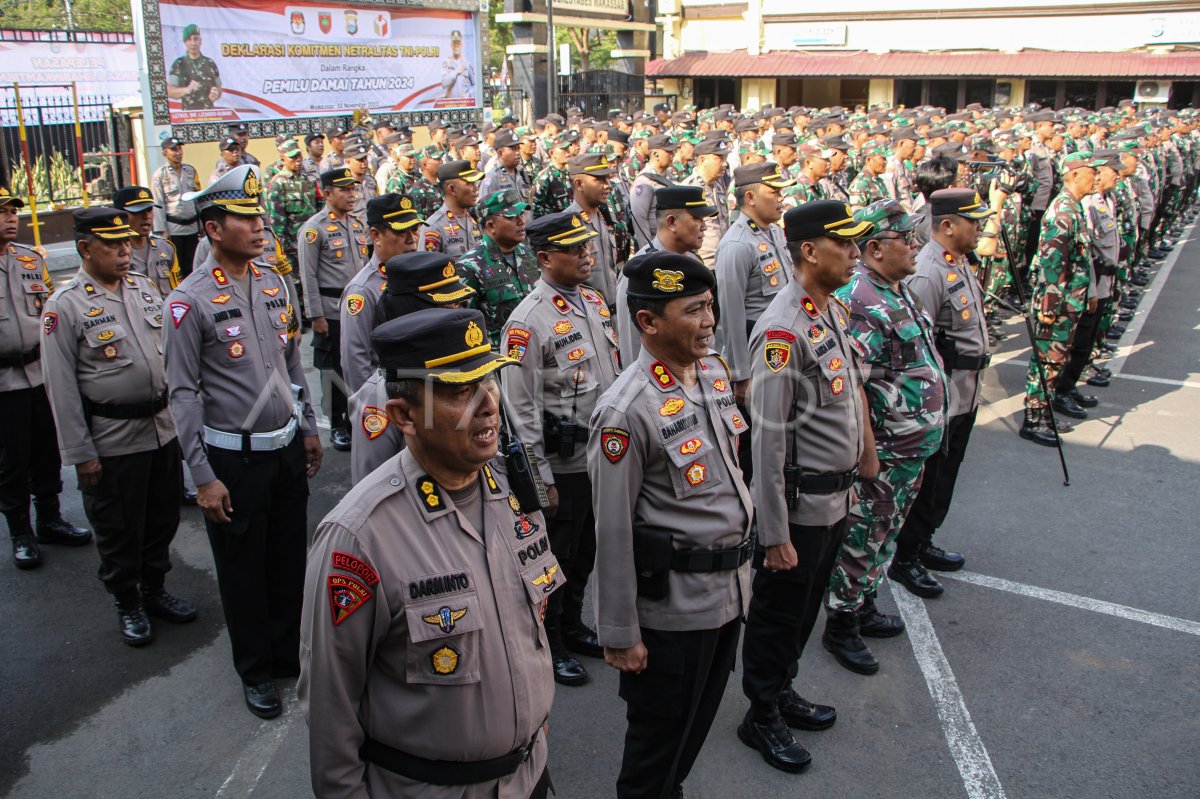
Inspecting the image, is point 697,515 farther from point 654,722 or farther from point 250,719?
point 250,719

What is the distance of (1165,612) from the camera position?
5.00m

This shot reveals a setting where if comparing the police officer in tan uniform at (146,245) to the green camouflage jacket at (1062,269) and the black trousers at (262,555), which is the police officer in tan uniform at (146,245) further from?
the green camouflage jacket at (1062,269)

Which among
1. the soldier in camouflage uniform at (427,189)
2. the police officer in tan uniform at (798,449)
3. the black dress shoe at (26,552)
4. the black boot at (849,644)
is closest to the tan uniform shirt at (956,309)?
the black boot at (849,644)

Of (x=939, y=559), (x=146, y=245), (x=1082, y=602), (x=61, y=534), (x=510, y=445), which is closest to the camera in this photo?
(x=510, y=445)

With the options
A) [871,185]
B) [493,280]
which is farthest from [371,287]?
[871,185]

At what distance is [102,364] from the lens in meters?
4.50

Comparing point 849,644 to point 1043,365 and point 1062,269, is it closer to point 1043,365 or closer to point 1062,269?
point 1043,365

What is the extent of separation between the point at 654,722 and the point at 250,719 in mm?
1983

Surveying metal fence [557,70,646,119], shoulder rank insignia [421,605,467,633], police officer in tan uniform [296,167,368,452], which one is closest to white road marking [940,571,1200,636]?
shoulder rank insignia [421,605,467,633]

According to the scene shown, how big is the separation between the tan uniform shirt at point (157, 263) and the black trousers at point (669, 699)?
4.87 meters

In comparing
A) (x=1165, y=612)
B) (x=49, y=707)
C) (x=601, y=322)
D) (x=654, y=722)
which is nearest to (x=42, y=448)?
(x=49, y=707)

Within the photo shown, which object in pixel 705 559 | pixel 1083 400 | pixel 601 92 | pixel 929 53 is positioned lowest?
pixel 1083 400

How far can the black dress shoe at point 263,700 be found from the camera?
409 cm

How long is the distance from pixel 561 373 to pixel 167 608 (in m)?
2.47
